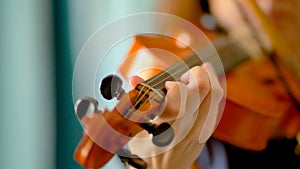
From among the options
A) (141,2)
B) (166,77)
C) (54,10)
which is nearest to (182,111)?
(166,77)

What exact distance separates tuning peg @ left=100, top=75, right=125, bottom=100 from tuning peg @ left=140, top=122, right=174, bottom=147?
0.15 ft

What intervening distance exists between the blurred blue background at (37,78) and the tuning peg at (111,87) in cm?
11

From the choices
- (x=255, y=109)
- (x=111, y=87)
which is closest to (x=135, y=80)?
(x=111, y=87)

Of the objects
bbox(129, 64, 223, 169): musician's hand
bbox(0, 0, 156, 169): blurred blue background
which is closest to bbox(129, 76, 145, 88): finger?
bbox(129, 64, 223, 169): musician's hand

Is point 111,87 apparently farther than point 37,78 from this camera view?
No

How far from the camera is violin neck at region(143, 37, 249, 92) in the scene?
548 millimetres

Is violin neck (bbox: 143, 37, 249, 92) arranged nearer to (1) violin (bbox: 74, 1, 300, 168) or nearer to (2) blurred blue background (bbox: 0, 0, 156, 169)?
(1) violin (bbox: 74, 1, 300, 168)

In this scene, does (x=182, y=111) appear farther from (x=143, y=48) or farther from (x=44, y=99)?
(x=44, y=99)

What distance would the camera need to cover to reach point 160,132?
54 cm

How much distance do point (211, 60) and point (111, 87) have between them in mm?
112

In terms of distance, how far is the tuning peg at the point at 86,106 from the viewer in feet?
1.80

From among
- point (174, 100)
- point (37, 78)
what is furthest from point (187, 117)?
point (37, 78)

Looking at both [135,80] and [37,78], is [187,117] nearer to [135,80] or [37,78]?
[135,80]

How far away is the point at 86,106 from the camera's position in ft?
1.86
